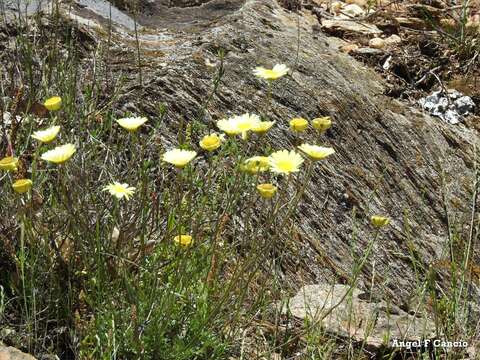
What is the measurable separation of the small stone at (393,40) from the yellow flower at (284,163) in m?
2.48

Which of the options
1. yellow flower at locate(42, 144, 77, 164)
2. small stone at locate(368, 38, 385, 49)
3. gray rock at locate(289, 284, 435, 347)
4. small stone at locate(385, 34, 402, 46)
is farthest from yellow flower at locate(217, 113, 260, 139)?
small stone at locate(385, 34, 402, 46)

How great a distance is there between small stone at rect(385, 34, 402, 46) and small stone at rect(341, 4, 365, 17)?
0.45 metres

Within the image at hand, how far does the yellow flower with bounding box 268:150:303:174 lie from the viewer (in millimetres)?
1729

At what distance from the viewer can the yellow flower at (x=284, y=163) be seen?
173 cm

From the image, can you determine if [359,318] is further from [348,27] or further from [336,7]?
[336,7]

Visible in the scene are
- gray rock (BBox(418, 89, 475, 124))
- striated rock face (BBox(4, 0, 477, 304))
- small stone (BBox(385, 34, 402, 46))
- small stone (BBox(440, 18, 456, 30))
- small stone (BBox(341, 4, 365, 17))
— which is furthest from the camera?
small stone (BBox(341, 4, 365, 17))

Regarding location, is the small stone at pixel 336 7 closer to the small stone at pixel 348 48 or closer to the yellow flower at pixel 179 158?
the small stone at pixel 348 48

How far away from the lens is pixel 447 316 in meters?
2.15

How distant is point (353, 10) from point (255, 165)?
10.2 ft

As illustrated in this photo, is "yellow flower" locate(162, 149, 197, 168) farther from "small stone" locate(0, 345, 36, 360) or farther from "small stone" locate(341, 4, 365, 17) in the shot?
"small stone" locate(341, 4, 365, 17)

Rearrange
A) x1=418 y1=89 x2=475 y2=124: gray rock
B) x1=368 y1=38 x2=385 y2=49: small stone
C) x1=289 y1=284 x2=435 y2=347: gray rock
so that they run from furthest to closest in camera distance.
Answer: x1=368 y1=38 x2=385 y2=49: small stone
x1=418 y1=89 x2=475 y2=124: gray rock
x1=289 y1=284 x2=435 y2=347: gray rock

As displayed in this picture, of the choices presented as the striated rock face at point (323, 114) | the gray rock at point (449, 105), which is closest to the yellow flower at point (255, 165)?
the striated rock face at point (323, 114)

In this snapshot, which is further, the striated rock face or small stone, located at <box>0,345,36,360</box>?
the striated rock face

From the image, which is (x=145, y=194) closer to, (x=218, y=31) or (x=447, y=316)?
(x=447, y=316)
